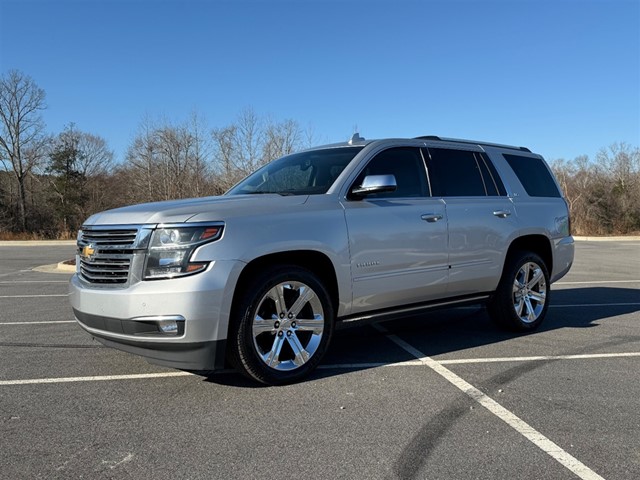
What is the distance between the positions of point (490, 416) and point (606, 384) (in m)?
1.37

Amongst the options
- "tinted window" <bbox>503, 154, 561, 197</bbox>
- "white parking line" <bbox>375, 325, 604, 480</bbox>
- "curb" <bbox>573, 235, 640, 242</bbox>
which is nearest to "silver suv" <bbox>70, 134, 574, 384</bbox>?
"tinted window" <bbox>503, 154, 561, 197</bbox>

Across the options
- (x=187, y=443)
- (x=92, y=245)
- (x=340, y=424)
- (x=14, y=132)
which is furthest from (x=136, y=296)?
(x=14, y=132)

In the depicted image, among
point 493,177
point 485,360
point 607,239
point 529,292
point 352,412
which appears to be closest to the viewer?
point 352,412

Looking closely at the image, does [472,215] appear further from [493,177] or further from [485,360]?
[485,360]

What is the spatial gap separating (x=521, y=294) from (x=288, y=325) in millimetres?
3209

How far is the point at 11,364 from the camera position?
189 inches

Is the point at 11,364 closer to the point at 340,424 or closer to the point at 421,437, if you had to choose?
the point at 340,424

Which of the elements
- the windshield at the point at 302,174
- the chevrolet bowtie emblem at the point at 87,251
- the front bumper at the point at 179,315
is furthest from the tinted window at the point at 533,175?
the chevrolet bowtie emblem at the point at 87,251

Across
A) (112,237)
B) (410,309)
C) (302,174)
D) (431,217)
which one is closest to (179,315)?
(112,237)

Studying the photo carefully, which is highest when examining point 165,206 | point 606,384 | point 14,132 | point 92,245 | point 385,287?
point 14,132

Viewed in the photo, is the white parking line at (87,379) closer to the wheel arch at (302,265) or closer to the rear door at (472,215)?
the wheel arch at (302,265)

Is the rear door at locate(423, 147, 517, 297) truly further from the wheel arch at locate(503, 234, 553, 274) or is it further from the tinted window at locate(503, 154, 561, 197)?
the tinted window at locate(503, 154, 561, 197)

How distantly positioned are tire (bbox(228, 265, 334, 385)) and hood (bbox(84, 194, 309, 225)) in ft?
1.67

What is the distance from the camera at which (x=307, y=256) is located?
436 centimetres
